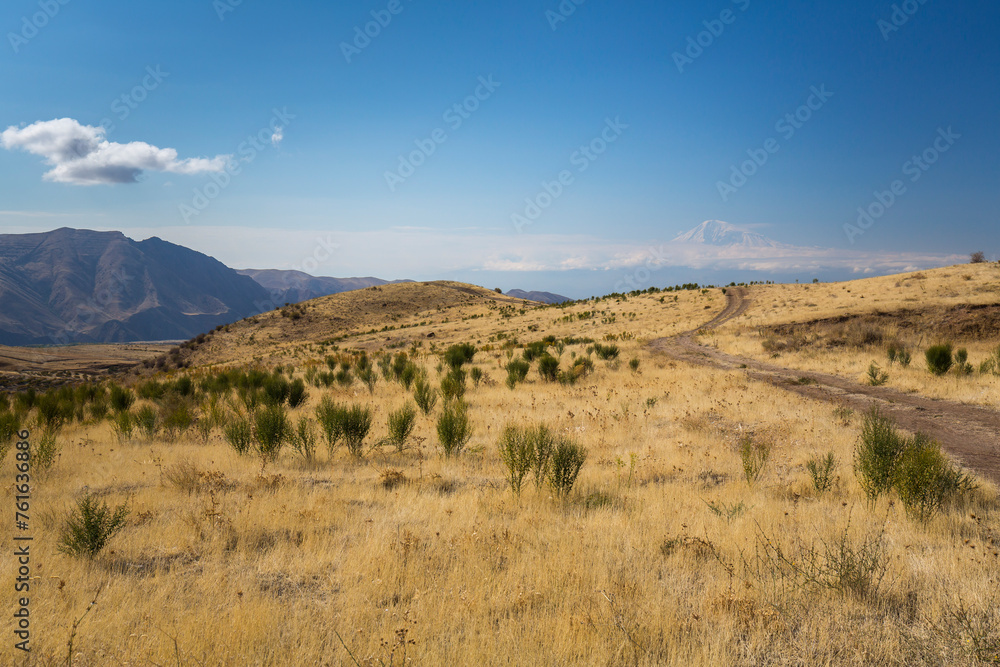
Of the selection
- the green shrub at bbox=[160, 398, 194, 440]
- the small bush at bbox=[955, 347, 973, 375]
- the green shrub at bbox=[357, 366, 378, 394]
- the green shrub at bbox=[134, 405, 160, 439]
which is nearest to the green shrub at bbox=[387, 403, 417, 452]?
the green shrub at bbox=[160, 398, 194, 440]

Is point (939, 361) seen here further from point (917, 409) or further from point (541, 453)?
point (541, 453)

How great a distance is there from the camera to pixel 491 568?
161 inches

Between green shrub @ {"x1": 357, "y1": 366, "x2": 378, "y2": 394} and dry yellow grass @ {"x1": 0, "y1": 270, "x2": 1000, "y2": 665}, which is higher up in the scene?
dry yellow grass @ {"x1": 0, "y1": 270, "x2": 1000, "y2": 665}

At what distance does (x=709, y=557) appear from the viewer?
433 centimetres

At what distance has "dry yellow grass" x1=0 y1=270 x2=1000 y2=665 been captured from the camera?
120 inches

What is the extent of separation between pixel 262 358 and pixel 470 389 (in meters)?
33.5

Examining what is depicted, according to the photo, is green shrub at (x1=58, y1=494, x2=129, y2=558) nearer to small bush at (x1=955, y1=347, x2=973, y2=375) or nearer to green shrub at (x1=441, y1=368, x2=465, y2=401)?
green shrub at (x1=441, y1=368, x2=465, y2=401)

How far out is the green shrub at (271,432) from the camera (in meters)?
8.53

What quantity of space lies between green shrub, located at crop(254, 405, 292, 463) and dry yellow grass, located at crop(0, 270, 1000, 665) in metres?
0.43

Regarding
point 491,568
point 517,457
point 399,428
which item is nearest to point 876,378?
point 517,457

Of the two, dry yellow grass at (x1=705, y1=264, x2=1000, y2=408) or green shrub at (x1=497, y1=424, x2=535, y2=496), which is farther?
dry yellow grass at (x1=705, y1=264, x2=1000, y2=408)

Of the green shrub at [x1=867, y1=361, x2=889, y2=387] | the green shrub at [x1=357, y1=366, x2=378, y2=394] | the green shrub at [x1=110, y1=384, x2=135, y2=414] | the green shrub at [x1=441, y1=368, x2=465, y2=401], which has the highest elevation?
the green shrub at [x1=867, y1=361, x2=889, y2=387]

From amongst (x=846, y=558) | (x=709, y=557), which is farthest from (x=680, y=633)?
(x=846, y=558)

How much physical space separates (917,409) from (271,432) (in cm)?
1534
